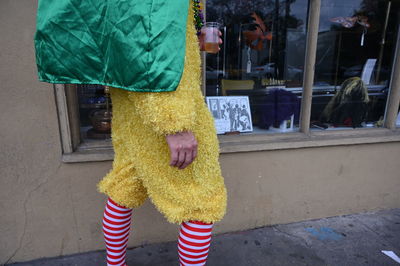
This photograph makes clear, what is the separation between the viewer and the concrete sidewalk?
2420mm

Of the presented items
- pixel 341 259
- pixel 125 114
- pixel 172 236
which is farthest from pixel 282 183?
pixel 125 114

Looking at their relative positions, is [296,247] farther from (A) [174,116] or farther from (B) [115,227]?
(A) [174,116]

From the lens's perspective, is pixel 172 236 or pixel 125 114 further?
pixel 172 236

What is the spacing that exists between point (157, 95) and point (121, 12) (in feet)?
1.10

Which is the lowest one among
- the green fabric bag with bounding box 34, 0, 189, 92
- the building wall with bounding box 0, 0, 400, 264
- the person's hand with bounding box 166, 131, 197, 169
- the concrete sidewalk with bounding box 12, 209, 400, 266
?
the concrete sidewalk with bounding box 12, 209, 400, 266

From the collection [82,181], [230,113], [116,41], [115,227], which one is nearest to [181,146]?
[116,41]

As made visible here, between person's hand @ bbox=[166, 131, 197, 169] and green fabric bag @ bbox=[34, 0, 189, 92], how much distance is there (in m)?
0.21

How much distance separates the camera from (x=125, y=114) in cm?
150

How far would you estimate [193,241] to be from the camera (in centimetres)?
152

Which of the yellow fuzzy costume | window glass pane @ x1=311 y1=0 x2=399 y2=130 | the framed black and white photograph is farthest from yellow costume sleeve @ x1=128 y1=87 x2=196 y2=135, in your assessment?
window glass pane @ x1=311 y1=0 x2=399 y2=130

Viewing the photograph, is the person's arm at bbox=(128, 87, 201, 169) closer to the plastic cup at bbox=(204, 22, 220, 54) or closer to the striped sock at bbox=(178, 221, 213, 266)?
the striped sock at bbox=(178, 221, 213, 266)

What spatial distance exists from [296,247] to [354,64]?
217cm

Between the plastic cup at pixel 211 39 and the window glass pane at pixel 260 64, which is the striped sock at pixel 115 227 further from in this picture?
the window glass pane at pixel 260 64

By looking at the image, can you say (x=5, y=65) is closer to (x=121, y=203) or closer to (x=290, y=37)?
(x=121, y=203)
